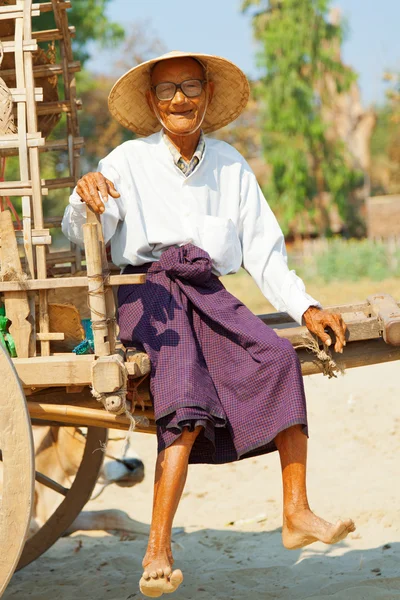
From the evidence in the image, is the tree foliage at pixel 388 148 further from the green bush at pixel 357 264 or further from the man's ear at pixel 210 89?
the man's ear at pixel 210 89

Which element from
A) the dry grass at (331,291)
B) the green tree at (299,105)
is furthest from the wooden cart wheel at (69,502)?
the green tree at (299,105)

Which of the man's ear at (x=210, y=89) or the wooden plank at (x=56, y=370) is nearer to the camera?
the wooden plank at (x=56, y=370)

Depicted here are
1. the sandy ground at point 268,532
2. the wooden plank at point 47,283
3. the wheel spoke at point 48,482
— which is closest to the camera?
the wooden plank at point 47,283

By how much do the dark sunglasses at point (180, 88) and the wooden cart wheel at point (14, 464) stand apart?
123 cm

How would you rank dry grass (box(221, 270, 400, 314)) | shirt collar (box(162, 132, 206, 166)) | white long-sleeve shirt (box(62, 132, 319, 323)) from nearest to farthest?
white long-sleeve shirt (box(62, 132, 319, 323))
shirt collar (box(162, 132, 206, 166))
dry grass (box(221, 270, 400, 314))

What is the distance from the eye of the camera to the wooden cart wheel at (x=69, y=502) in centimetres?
425

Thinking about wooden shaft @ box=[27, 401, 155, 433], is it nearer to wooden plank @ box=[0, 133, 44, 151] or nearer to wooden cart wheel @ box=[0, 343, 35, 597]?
wooden cart wheel @ box=[0, 343, 35, 597]

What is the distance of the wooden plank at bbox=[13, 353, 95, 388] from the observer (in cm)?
267

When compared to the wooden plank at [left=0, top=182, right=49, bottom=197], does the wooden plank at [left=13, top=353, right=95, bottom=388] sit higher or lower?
lower

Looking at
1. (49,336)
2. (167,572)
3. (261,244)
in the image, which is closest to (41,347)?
(49,336)

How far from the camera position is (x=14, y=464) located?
2564mm

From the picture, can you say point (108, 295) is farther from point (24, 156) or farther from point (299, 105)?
point (299, 105)

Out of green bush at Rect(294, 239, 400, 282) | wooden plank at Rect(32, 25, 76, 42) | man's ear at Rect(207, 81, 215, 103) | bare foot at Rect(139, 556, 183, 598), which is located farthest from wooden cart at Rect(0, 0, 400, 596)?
green bush at Rect(294, 239, 400, 282)

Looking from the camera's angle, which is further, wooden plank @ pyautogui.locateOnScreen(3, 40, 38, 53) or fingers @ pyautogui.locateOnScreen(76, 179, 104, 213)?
wooden plank @ pyautogui.locateOnScreen(3, 40, 38, 53)
